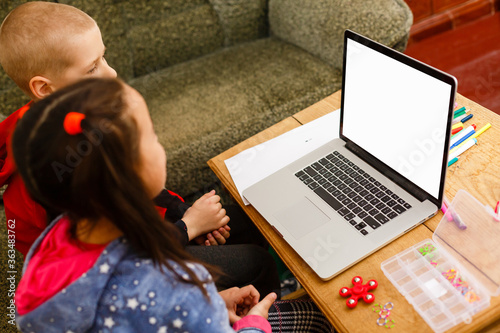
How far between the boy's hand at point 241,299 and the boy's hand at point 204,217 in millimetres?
228

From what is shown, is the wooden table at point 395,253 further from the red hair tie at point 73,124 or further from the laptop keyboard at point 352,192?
the red hair tie at point 73,124

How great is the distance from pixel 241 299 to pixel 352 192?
1.04 feet

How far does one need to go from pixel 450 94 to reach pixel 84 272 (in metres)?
0.65

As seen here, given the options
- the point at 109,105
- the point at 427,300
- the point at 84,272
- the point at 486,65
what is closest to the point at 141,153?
the point at 109,105

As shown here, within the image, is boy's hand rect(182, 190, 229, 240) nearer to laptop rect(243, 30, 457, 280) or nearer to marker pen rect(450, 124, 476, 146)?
laptop rect(243, 30, 457, 280)

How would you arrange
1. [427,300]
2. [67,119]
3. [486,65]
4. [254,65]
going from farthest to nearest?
1. [486,65]
2. [254,65]
3. [427,300]
4. [67,119]

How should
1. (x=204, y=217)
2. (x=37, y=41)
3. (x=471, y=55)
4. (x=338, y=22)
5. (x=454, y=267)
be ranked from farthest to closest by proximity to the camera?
(x=471, y=55)
(x=338, y=22)
(x=204, y=217)
(x=37, y=41)
(x=454, y=267)

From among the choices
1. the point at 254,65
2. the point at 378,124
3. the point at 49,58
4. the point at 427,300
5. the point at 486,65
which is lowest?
the point at 486,65

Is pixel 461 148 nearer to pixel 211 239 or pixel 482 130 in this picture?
pixel 482 130

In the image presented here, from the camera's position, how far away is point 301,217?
0.97 meters

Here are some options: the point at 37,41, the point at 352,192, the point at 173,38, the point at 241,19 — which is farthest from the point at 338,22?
the point at 37,41

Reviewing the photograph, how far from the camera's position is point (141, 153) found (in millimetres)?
650

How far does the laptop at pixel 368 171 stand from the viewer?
0.86 meters

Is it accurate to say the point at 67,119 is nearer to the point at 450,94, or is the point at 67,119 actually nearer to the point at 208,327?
the point at 208,327
